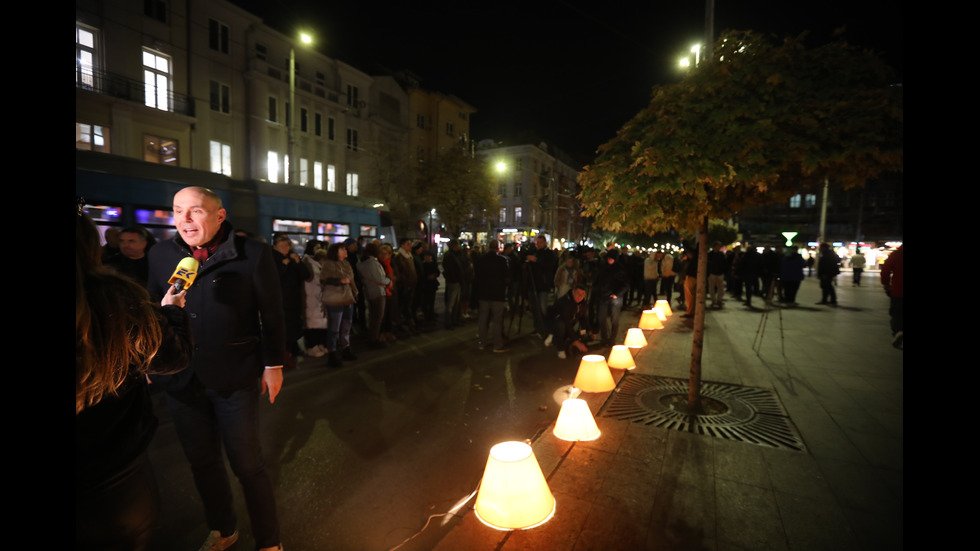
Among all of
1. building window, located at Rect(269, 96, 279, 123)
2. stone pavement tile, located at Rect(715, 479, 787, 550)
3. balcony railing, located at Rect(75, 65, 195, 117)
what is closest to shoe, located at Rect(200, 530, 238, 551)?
stone pavement tile, located at Rect(715, 479, 787, 550)

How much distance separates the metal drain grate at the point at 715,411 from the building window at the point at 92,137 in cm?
2140

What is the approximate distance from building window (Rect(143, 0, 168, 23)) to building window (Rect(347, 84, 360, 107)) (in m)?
12.1

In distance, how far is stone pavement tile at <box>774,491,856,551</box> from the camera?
2736 millimetres

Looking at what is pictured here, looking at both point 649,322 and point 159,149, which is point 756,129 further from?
point 159,149

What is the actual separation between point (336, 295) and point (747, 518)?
19.3ft

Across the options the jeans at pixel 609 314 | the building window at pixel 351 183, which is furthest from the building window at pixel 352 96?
the jeans at pixel 609 314

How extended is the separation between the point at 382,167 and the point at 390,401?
2852 cm

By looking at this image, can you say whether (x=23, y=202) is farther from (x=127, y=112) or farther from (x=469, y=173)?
(x=469, y=173)

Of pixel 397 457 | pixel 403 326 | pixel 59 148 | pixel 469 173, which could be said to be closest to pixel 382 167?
pixel 469 173

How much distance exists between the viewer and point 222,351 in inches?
96.9

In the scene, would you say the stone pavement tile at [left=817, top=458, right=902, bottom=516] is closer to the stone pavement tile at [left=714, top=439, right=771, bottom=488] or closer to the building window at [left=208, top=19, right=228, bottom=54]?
the stone pavement tile at [left=714, top=439, right=771, bottom=488]

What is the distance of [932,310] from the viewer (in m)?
1.90

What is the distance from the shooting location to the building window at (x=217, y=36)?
23078 mm

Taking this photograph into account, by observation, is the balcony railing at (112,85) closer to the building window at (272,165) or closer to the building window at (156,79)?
the building window at (156,79)
